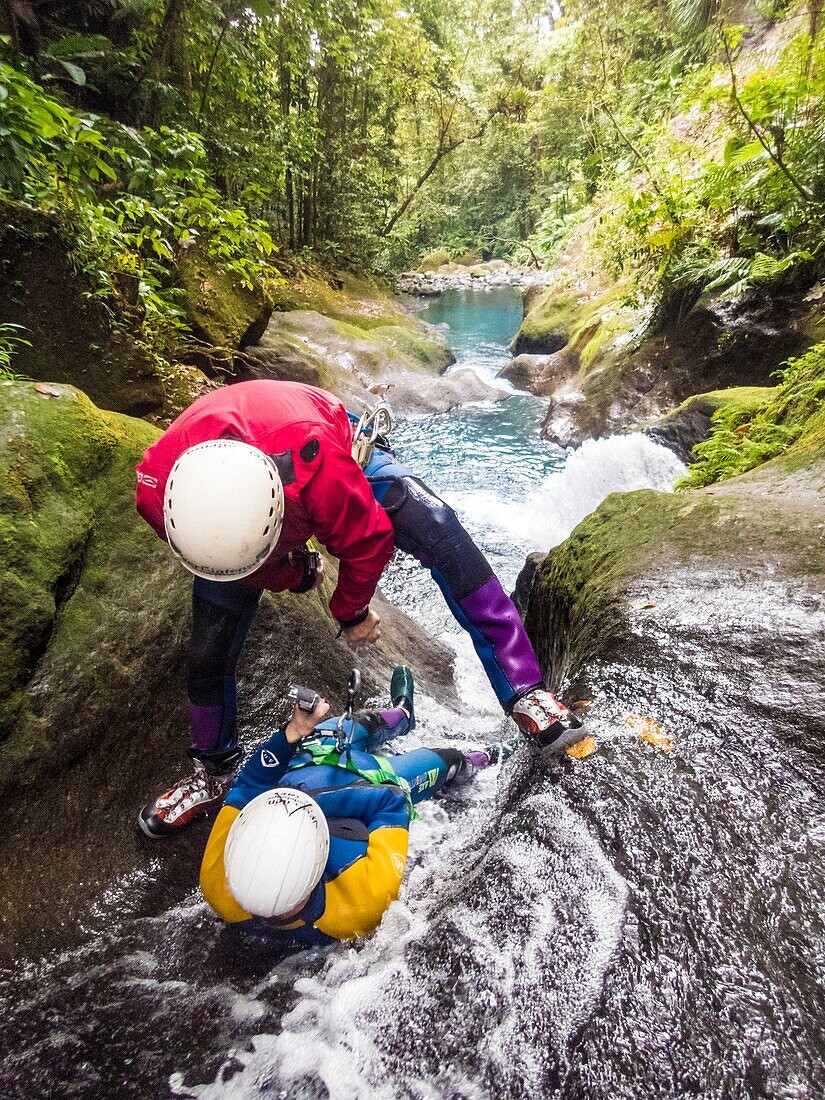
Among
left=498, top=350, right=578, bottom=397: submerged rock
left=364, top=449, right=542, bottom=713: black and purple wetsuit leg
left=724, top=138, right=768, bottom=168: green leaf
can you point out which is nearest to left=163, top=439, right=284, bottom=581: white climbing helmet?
left=364, top=449, right=542, bottom=713: black and purple wetsuit leg

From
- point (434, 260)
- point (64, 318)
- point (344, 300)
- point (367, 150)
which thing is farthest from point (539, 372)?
point (434, 260)

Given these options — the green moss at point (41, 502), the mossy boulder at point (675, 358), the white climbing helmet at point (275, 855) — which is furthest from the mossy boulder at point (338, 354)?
the white climbing helmet at point (275, 855)

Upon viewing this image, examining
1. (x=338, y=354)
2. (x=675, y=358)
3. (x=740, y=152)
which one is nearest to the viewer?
(x=740, y=152)

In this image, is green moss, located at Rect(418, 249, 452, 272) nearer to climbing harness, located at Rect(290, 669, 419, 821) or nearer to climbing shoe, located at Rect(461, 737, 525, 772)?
climbing shoe, located at Rect(461, 737, 525, 772)

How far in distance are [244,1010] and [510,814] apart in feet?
4.07

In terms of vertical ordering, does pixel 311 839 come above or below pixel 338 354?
below

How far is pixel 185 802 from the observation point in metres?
2.63

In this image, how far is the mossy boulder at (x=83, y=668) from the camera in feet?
7.66

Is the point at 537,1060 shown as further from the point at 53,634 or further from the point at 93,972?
the point at 53,634

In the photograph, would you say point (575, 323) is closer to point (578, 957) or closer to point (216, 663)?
point (216, 663)

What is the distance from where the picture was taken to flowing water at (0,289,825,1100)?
156cm

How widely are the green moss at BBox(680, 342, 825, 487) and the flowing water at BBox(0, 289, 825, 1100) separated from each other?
228cm

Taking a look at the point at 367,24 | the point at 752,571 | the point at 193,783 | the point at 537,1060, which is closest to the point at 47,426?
the point at 193,783

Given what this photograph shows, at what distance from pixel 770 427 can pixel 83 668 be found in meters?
5.19
